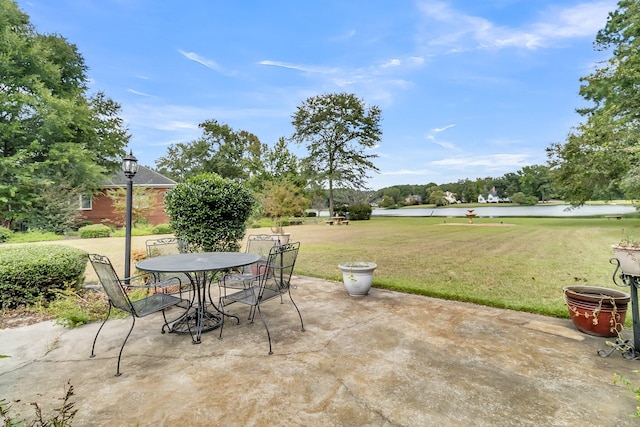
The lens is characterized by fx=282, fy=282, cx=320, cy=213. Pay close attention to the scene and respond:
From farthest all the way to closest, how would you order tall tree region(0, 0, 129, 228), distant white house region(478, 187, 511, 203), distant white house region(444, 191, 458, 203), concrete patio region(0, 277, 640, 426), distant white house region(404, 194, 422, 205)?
1. distant white house region(478, 187, 511, 203)
2. distant white house region(444, 191, 458, 203)
3. distant white house region(404, 194, 422, 205)
4. tall tree region(0, 0, 129, 228)
5. concrete patio region(0, 277, 640, 426)

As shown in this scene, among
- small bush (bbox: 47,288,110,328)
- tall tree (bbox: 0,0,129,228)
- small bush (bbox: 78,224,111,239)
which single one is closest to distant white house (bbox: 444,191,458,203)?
small bush (bbox: 78,224,111,239)

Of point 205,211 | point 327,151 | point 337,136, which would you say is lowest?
point 205,211

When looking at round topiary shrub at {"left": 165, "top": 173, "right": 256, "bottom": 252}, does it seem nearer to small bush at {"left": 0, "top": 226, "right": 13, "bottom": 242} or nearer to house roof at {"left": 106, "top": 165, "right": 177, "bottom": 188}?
small bush at {"left": 0, "top": 226, "right": 13, "bottom": 242}

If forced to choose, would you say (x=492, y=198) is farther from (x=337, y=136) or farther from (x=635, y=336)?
(x=635, y=336)

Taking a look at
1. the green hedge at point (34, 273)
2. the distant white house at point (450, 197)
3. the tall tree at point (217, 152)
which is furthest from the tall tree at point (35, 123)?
the distant white house at point (450, 197)

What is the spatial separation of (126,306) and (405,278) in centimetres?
430

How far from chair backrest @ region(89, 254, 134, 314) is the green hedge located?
210 centimetres

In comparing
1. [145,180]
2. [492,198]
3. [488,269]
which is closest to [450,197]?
[492,198]

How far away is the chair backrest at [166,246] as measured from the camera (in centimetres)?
413

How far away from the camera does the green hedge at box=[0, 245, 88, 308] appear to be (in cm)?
359

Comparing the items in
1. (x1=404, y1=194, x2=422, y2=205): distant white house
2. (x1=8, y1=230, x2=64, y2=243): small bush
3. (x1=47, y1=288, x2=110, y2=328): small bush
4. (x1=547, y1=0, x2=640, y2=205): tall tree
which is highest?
(x1=547, y1=0, x2=640, y2=205): tall tree

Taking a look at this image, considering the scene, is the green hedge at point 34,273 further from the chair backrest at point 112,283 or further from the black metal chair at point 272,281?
the black metal chair at point 272,281

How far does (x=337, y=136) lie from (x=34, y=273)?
24.5 m

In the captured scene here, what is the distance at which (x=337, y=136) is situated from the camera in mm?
26219
